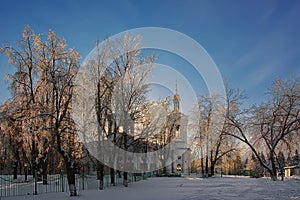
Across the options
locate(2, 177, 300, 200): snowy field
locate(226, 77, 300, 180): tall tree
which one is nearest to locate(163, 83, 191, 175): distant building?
locate(226, 77, 300, 180): tall tree

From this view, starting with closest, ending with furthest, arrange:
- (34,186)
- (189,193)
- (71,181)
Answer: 1. (71,181)
2. (189,193)
3. (34,186)

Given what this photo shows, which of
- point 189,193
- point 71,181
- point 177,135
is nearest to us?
point 71,181

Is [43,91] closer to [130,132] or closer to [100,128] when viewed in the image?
[100,128]

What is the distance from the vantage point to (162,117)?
30.5m

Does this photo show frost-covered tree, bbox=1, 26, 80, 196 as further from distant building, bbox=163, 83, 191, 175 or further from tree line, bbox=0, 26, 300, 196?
distant building, bbox=163, 83, 191, 175

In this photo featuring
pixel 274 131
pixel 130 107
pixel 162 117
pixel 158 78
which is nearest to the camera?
pixel 130 107

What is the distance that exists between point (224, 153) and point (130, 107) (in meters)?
19.3

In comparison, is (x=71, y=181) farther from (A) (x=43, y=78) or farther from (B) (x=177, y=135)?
(B) (x=177, y=135)

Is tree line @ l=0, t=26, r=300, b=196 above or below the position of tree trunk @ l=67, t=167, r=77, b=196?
above

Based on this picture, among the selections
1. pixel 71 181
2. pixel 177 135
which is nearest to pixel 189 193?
pixel 71 181

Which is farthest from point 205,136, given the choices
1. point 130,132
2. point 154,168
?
point 130,132

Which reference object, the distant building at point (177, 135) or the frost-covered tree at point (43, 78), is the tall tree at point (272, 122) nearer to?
the distant building at point (177, 135)

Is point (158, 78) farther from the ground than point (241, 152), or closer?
farther from the ground

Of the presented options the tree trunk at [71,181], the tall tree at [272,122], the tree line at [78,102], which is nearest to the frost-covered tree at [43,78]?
the tree line at [78,102]
